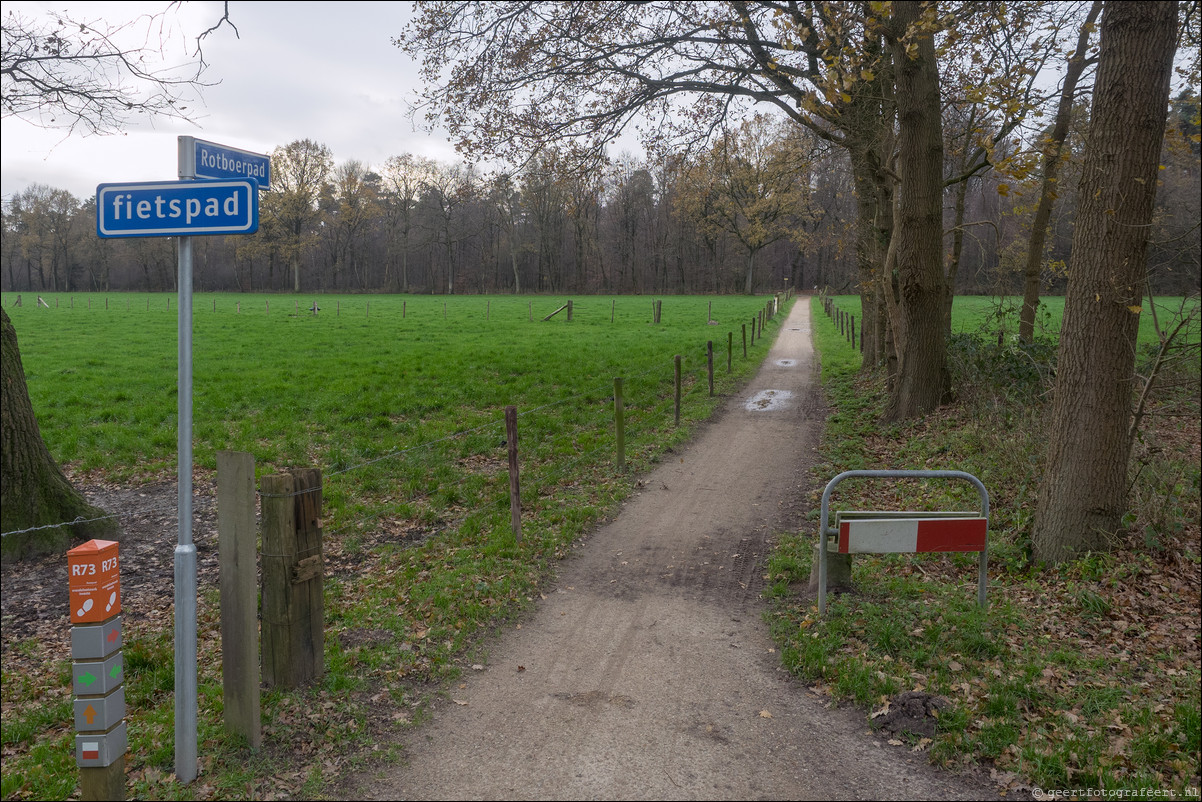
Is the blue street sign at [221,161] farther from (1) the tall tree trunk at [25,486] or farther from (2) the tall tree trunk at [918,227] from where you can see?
(2) the tall tree trunk at [918,227]

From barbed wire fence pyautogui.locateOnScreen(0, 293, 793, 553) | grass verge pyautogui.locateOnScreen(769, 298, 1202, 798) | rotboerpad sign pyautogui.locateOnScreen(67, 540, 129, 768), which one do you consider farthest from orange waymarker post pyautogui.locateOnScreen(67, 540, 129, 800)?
grass verge pyautogui.locateOnScreen(769, 298, 1202, 798)

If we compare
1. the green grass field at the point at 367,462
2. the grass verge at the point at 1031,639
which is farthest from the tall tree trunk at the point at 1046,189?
the green grass field at the point at 367,462

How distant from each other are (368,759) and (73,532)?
17.1 feet

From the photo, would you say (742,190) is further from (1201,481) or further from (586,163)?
(1201,481)

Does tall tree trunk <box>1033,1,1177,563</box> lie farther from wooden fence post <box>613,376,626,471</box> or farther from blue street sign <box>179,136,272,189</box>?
blue street sign <box>179,136,272,189</box>

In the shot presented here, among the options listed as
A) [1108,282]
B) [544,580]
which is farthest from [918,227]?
[544,580]

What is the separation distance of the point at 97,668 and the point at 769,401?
14818 mm

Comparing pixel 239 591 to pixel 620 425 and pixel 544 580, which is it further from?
pixel 620 425

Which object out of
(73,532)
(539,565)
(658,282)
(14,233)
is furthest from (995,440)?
(14,233)

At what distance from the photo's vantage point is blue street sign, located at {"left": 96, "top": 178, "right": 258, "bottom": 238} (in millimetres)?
3551

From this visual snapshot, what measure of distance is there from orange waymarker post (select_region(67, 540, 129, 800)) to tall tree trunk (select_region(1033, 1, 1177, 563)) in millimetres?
7022

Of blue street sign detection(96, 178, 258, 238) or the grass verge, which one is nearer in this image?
blue street sign detection(96, 178, 258, 238)

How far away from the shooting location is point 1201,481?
7.38 metres

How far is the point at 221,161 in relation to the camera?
148 inches
